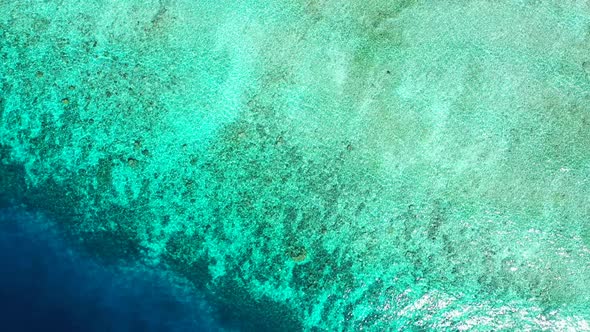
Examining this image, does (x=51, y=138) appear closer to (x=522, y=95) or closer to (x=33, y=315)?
(x=33, y=315)

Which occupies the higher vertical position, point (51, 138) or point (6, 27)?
point (6, 27)

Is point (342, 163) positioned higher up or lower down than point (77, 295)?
higher up

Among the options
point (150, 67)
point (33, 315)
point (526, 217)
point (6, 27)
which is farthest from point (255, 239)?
point (6, 27)
